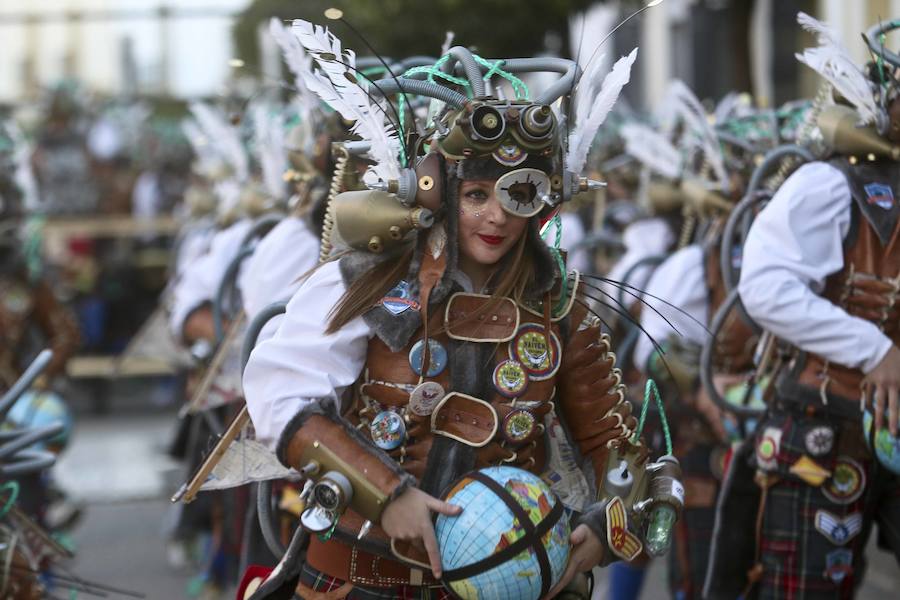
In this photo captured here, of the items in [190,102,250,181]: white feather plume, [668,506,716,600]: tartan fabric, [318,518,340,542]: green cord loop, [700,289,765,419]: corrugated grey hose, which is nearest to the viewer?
[318,518,340,542]: green cord loop

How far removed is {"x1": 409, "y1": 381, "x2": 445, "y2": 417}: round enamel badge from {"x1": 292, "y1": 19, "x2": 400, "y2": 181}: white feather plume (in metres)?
0.48

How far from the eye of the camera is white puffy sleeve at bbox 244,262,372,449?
10.7 ft

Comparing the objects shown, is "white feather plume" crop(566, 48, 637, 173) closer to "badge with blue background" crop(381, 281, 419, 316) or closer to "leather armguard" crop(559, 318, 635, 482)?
"leather armguard" crop(559, 318, 635, 482)

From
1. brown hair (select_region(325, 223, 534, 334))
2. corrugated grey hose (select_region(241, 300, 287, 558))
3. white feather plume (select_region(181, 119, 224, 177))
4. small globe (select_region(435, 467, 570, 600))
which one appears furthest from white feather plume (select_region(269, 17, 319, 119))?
white feather plume (select_region(181, 119, 224, 177))

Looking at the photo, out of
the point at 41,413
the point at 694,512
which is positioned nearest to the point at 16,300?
the point at 41,413

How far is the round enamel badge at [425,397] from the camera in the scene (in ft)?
11.0

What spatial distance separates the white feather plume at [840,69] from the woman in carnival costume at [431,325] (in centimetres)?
136

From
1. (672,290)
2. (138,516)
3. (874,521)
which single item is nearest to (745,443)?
(874,521)

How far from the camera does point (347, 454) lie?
3.18m

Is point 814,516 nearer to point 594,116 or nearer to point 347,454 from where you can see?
point 594,116

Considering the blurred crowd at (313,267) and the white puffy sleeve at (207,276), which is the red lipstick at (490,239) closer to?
the blurred crowd at (313,267)

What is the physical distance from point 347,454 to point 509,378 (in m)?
0.45

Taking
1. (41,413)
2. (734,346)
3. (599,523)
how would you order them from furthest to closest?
(41,413) < (734,346) < (599,523)

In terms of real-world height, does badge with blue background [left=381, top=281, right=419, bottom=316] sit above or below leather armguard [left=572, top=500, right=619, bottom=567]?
above
